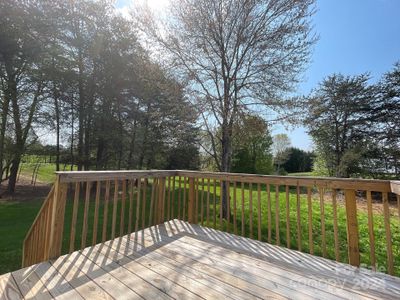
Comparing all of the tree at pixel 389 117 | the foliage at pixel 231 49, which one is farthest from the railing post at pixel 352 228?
the tree at pixel 389 117

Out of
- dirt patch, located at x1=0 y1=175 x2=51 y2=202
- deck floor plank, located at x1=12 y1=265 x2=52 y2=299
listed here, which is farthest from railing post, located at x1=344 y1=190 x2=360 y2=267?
dirt patch, located at x1=0 y1=175 x2=51 y2=202

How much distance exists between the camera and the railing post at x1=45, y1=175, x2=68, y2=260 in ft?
7.13

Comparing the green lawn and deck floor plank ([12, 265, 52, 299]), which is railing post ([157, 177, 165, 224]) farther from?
the green lawn

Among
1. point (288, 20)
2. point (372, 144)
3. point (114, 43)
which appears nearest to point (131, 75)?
point (114, 43)

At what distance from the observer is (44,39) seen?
8500mm

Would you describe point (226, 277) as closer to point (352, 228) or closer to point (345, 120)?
point (352, 228)

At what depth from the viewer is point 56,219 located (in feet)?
7.13

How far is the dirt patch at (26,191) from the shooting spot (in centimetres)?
861

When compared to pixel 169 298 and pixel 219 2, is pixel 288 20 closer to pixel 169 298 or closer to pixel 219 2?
pixel 219 2

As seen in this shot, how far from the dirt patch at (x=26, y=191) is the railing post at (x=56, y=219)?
316 inches

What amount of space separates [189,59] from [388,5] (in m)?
4.66

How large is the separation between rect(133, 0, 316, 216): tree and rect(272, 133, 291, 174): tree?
55.0 feet

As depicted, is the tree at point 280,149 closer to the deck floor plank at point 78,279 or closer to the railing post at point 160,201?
the railing post at point 160,201


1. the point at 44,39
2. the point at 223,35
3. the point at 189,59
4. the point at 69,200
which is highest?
the point at 44,39
